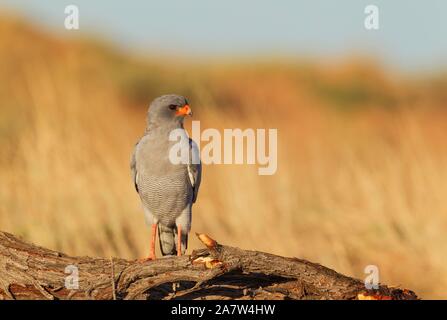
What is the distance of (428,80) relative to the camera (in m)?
34.8

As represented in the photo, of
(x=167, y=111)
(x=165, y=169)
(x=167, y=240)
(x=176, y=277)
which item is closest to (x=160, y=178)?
(x=165, y=169)

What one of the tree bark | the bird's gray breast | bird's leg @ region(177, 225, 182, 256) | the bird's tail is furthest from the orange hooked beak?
the tree bark

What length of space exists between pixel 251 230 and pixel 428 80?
25338mm

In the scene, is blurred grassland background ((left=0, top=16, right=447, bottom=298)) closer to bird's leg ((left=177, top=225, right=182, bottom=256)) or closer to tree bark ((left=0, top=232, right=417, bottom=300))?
bird's leg ((left=177, top=225, right=182, bottom=256))

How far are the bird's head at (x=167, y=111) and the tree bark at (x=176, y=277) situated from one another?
1.64 m

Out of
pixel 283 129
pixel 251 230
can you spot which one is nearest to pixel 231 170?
pixel 251 230

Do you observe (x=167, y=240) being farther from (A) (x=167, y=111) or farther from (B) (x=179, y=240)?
(A) (x=167, y=111)

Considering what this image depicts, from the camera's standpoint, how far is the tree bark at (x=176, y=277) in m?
5.75

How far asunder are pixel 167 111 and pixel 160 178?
55cm

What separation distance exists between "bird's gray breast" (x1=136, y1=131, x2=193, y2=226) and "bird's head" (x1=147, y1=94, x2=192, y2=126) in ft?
0.53

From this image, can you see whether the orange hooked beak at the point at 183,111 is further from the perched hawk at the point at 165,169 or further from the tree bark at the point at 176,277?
the tree bark at the point at 176,277

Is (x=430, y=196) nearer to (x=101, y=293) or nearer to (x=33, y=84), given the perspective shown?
(x=33, y=84)

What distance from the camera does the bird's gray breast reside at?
→ 23.5 ft

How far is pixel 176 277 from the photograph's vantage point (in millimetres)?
5781
